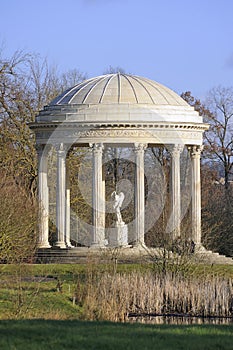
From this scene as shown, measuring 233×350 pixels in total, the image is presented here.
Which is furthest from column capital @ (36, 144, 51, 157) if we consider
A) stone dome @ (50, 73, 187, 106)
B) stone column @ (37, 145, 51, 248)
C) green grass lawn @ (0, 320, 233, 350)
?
green grass lawn @ (0, 320, 233, 350)

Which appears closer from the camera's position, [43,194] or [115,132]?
[115,132]

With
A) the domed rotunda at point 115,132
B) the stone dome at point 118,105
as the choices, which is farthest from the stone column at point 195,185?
the stone dome at point 118,105

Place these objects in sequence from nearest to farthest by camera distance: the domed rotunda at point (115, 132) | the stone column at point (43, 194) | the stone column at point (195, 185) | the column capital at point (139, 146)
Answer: the domed rotunda at point (115, 132) < the column capital at point (139, 146) < the stone column at point (43, 194) < the stone column at point (195, 185)

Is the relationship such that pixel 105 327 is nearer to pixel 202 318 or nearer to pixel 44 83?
pixel 202 318

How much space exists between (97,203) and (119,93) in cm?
624

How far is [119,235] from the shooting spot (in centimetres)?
6556

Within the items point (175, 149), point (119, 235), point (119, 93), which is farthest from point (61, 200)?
point (175, 149)

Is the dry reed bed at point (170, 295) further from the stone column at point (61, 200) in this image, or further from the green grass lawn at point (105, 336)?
the stone column at point (61, 200)

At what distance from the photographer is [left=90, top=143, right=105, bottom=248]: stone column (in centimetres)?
6316

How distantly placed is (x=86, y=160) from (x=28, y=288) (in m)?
33.1

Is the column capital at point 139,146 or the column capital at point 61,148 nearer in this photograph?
the column capital at point 139,146

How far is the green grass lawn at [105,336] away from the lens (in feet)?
94.4

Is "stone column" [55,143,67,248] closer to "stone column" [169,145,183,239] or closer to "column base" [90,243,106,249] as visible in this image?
"column base" [90,243,106,249]

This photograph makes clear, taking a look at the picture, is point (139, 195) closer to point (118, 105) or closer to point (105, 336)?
point (118, 105)
